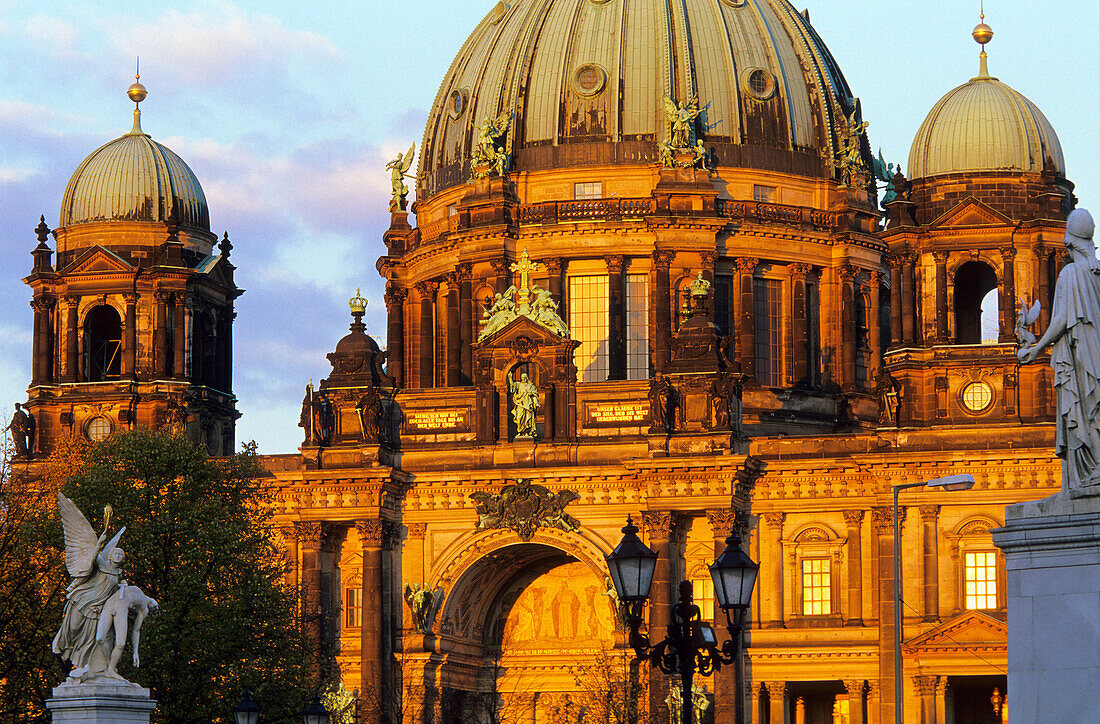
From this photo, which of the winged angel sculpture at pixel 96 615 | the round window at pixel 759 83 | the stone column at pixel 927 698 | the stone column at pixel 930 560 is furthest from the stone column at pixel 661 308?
the winged angel sculpture at pixel 96 615

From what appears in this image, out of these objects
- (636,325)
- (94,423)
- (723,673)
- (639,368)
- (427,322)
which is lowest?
(723,673)

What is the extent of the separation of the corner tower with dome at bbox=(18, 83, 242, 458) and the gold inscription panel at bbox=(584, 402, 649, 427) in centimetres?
1731

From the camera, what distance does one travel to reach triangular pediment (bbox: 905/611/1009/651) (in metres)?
73.8

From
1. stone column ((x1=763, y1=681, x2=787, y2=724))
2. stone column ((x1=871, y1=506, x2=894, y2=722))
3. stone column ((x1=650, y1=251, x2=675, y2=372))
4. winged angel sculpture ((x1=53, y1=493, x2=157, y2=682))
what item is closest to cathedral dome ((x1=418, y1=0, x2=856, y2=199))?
stone column ((x1=650, y1=251, x2=675, y2=372))

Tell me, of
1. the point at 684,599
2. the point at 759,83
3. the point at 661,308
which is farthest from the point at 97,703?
the point at 759,83

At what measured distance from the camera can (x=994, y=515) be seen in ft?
249

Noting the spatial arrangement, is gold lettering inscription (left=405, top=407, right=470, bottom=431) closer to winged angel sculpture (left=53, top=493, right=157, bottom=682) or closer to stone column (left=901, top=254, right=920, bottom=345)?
stone column (left=901, top=254, right=920, bottom=345)

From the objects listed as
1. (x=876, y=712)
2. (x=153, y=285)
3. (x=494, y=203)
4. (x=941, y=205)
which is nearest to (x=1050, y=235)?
(x=941, y=205)

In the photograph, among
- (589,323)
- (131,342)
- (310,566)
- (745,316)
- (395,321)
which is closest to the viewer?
(310,566)

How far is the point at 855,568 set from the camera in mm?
79062

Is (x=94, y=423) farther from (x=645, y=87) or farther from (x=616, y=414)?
(x=645, y=87)

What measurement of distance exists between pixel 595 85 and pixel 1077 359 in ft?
237

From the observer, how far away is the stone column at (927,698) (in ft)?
244

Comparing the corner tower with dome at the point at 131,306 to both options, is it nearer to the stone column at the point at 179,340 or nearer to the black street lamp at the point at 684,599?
the stone column at the point at 179,340
